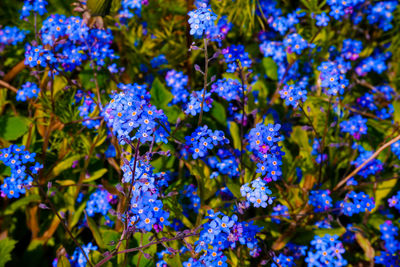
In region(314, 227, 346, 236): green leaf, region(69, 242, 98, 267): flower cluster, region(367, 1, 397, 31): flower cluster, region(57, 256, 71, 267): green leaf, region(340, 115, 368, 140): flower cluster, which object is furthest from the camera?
region(367, 1, 397, 31): flower cluster

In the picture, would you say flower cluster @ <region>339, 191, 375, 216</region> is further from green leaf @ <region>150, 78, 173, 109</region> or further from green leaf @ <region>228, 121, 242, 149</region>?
green leaf @ <region>150, 78, 173, 109</region>

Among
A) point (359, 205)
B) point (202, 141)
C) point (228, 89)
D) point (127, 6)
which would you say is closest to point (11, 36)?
point (127, 6)

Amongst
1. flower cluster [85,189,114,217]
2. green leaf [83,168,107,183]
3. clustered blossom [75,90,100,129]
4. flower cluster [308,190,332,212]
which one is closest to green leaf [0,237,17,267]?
flower cluster [85,189,114,217]

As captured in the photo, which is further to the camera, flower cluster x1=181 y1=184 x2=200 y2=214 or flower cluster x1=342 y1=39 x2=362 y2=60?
flower cluster x1=342 y1=39 x2=362 y2=60

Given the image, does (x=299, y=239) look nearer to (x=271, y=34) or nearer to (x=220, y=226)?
(x=220, y=226)

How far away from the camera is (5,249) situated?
2.53 m

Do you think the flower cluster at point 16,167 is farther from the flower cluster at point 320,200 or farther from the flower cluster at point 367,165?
the flower cluster at point 367,165

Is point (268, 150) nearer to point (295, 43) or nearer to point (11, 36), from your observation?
point (295, 43)

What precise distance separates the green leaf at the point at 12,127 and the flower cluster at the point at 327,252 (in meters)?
2.24

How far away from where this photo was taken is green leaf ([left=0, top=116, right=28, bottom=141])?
284cm

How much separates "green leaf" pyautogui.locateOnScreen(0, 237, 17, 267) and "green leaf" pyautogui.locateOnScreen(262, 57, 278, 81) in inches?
98.8

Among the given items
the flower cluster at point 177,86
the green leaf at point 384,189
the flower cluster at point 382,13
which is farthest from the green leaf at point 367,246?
the flower cluster at point 382,13

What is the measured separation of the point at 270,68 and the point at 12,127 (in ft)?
7.45

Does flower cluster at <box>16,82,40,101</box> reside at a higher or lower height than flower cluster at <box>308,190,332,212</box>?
higher
